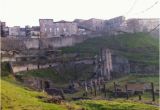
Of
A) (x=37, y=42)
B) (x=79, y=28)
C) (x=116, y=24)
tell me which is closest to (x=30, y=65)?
(x=37, y=42)

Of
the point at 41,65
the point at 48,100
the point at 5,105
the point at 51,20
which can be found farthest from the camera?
Result: the point at 51,20

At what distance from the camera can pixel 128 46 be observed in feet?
263

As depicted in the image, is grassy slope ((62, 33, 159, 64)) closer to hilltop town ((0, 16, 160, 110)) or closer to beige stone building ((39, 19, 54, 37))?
hilltop town ((0, 16, 160, 110))

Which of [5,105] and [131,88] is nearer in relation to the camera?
[5,105]

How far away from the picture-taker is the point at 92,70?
65.1m

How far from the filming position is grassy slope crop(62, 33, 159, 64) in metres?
72.3

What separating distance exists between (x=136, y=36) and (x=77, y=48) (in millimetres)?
16856

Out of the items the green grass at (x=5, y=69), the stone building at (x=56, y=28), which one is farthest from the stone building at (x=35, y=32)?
the green grass at (x=5, y=69)

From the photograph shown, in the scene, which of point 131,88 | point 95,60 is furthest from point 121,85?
point 95,60

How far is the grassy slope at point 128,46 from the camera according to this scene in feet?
237

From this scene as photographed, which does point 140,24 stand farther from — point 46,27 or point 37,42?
point 37,42

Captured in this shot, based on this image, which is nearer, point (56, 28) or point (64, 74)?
point (64, 74)

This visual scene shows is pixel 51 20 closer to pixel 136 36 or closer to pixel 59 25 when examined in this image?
pixel 59 25

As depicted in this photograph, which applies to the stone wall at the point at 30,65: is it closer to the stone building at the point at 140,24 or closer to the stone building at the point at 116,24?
the stone building at the point at 140,24
